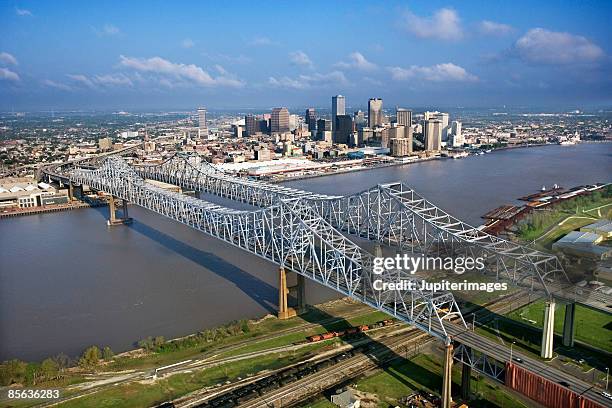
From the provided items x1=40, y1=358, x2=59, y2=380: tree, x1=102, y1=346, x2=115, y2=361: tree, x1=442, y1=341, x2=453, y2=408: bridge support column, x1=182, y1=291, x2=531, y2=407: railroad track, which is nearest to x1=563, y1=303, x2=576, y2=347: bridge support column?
x1=182, y1=291, x2=531, y2=407: railroad track

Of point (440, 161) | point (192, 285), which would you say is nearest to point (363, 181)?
point (440, 161)

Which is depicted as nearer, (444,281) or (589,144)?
(444,281)

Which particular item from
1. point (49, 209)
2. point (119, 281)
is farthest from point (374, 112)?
point (119, 281)

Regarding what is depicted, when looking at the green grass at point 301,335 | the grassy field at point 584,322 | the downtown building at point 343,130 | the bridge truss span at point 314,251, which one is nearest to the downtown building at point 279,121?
the downtown building at point 343,130

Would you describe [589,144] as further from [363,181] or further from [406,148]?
[363,181]

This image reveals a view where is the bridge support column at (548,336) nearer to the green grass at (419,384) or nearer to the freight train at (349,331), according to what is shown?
the green grass at (419,384)

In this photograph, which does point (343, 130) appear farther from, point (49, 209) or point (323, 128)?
point (49, 209)
